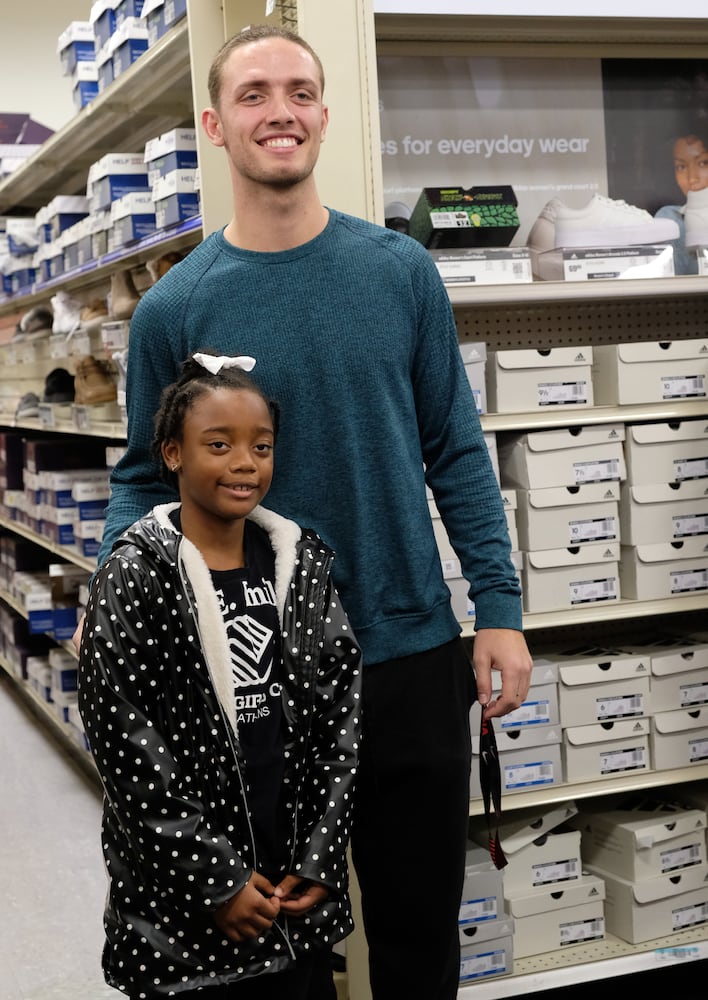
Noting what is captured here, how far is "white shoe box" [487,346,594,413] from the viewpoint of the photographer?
2609 millimetres

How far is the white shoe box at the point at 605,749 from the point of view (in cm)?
272

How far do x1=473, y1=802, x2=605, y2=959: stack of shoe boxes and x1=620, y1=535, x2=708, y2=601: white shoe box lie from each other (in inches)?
22.2

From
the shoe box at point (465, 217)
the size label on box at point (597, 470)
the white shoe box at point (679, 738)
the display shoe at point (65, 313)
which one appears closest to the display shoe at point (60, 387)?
the display shoe at point (65, 313)

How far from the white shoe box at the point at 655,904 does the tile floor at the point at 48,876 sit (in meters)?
1.22

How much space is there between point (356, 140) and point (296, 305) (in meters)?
0.72

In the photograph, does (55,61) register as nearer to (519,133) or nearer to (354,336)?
(519,133)

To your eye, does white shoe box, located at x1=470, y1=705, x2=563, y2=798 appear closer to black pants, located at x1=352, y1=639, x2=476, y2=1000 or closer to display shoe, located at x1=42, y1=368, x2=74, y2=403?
black pants, located at x1=352, y1=639, x2=476, y2=1000

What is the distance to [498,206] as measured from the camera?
103 inches

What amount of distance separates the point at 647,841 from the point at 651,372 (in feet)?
3.57

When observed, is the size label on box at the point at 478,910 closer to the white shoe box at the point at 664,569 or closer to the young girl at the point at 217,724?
the white shoe box at the point at 664,569

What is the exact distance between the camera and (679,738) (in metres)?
2.78

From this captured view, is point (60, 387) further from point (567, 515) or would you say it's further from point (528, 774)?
point (528, 774)

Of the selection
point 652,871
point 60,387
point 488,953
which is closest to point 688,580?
point 652,871

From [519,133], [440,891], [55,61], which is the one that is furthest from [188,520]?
[55,61]
